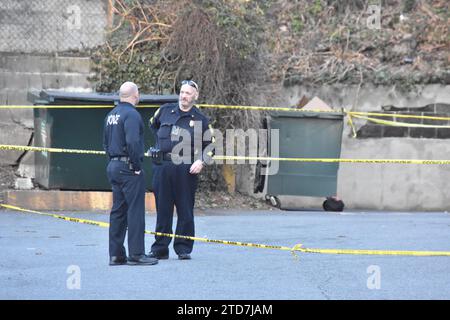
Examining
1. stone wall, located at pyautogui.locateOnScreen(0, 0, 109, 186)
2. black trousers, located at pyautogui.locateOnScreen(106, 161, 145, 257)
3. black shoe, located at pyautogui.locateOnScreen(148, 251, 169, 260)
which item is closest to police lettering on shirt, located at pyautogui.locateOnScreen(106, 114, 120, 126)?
black trousers, located at pyautogui.locateOnScreen(106, 161, 145, 257)

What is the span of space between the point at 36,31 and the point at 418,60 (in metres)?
6.30

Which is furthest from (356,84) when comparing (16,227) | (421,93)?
(16,227)

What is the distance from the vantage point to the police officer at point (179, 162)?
889 cm

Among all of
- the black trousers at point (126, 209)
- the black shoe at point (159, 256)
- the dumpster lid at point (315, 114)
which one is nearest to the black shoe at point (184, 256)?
the black shoe at point (159, 256)

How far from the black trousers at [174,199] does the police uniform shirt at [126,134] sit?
520 mm

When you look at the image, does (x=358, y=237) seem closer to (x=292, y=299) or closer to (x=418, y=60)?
(x=292, y=299)

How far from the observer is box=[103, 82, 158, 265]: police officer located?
27.6 feet

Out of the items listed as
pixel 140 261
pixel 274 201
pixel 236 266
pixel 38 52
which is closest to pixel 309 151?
pixel 274 201

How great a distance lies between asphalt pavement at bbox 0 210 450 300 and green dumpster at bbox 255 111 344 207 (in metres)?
1.70

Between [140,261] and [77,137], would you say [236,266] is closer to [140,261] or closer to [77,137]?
[140,261]

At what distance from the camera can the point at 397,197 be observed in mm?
15172

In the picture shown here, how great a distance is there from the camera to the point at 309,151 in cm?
1413

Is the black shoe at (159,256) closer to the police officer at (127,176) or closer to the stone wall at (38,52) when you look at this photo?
the police officer at (127,176)
